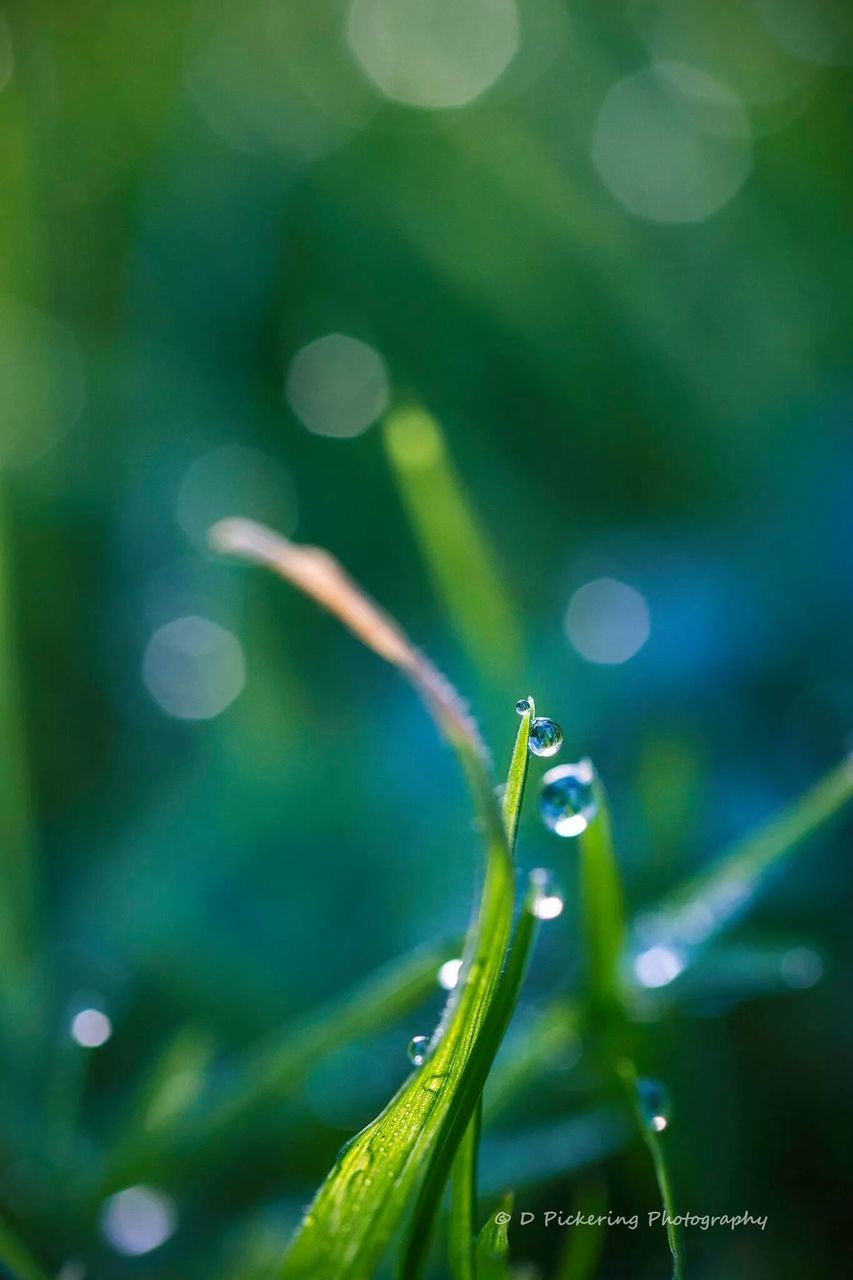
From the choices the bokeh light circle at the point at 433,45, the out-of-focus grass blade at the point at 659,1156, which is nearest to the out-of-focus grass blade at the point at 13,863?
the out-of-focus grass blade at the point at 659,1156

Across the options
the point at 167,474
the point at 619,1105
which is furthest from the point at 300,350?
the point at 619,1105

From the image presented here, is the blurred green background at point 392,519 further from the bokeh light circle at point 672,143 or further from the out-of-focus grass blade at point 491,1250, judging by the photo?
the out-of-focus grass blade at point 491,1250

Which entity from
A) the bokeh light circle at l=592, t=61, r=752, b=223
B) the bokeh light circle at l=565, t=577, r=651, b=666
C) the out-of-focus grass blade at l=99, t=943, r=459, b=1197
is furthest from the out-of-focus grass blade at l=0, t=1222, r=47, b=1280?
the bokeh light circle at l=592, t=61, r=752, b=223

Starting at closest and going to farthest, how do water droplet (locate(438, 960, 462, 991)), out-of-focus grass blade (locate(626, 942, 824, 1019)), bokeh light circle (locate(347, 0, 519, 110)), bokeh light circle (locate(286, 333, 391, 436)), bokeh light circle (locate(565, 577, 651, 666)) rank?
water droplet (locate(438, 960, 462, 991))
out-of-focus grass blade (locate(626, 942, 824, 1019))
bokeh light circle (locate(565, 577, 651, 666))
bokeh light circle (locate(286, 333, 391, 436))
bokeh light circle (locate(347, 0, 519, 110))

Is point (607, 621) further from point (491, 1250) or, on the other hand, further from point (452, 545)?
point (491, 1250)

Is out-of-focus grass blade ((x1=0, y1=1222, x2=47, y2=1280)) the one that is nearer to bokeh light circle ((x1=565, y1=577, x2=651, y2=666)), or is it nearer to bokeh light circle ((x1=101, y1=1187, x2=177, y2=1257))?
bokeh light circle ((x1=101, y1=1187, x2=177, y2=1257))

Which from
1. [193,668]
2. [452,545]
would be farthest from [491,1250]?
[193,668]
